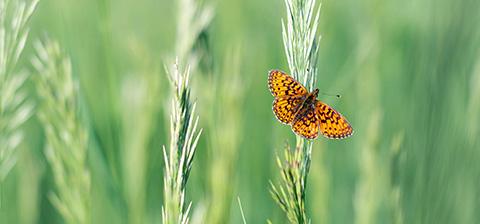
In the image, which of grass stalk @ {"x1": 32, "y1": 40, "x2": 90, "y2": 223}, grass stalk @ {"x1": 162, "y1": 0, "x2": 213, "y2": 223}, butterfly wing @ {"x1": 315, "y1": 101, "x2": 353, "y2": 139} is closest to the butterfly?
butterfly wing @ {"x1": 315, "y1": 101, "x2": 353, "y2": 139}

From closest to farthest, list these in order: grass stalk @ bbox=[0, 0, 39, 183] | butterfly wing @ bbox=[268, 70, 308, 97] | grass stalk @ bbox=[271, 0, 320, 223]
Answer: grass stalk @ bbox=[271, 0, 320, 223] < grass stalk @ bbox=[0, 0, 39, 183] < butterfly wing @ bbox=[268, 70, 308, 97]

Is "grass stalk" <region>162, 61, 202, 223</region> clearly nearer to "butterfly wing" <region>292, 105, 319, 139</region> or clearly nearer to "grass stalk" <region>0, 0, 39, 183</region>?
"butterfly wing" <region>292, 105, 319, 139</region>

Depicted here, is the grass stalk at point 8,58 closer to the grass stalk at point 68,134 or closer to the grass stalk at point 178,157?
the grass stalk at point 68,134

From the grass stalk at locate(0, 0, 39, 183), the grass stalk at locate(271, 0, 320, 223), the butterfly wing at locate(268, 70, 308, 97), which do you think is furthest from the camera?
the butterfly wing at locate(268, 70, 308, 97)

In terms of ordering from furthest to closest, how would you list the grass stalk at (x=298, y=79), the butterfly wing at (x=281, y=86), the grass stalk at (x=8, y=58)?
the butterfly wing at (x=281, y=86)
the grass stalk at (x=8, y=58)
the grass stalk at (x=298, y=79)

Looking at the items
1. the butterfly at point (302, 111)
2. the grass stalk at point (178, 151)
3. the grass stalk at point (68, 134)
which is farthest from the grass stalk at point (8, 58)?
the butterfly at point (302, 111)

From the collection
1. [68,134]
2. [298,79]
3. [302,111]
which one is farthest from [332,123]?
[68,134]

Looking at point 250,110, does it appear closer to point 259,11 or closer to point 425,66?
point 259,11

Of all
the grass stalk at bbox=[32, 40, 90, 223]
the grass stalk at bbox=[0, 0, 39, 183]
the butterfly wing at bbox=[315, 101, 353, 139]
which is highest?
the grass stalk at bbox=[0, 0, 39, 183]
